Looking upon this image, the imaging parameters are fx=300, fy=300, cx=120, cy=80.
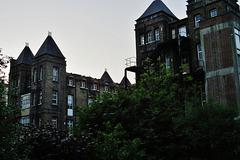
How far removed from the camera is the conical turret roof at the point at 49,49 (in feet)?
136

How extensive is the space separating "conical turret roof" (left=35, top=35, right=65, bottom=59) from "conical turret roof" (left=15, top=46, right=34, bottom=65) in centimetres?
431

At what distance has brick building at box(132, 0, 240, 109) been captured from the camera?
26250 mm

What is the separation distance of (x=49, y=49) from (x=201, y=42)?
2213cm

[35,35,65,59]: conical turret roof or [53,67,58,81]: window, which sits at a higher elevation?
[35,35,65,59]: conical turret roof

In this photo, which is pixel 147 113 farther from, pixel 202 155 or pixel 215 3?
pixel 215 3

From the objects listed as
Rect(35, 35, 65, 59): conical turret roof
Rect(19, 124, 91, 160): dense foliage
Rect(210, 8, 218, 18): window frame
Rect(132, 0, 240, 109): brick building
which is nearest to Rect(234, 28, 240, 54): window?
Rect(132, 0, 240, 109): brick building

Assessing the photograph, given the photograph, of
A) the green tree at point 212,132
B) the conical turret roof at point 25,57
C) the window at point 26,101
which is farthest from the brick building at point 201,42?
the conical turret roof at point 25,57

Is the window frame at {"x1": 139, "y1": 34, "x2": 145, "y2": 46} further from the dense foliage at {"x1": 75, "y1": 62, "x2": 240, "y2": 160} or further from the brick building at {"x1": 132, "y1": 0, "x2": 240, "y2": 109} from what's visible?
the dense foliage at {"x1": 75, "y1": 62, "x2": 240, "y2": 160}

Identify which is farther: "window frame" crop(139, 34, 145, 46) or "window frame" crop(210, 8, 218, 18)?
"window frame" crop(139, 34, 145, 46)

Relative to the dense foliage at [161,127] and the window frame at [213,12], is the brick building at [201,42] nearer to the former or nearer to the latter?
the window frame at [213,12]

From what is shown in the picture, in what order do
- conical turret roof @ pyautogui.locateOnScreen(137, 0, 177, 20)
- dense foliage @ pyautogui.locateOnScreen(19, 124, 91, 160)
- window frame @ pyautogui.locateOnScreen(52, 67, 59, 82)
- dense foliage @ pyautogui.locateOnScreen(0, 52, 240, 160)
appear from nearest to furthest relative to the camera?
dense foliage @ pyautogui.locateOnScreen(19, 124, 91, 160) → dense foliage @ pyautogui.locateOnScreen(0, 52, 240, 160) → conical turret roof @ pyautogui.locateOnScreen(137, 0, 177, 20) → window frame @ pyautogui.locateOnScreen(52, 67, 59, 82)

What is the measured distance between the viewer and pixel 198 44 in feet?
99.1

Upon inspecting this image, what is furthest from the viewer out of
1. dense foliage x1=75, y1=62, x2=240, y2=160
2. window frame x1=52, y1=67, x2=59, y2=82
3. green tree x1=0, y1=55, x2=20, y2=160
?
window frame x1=52, y1=67, x2=59, y2=82

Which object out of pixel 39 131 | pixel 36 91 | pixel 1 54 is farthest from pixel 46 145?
pixel 36 91
